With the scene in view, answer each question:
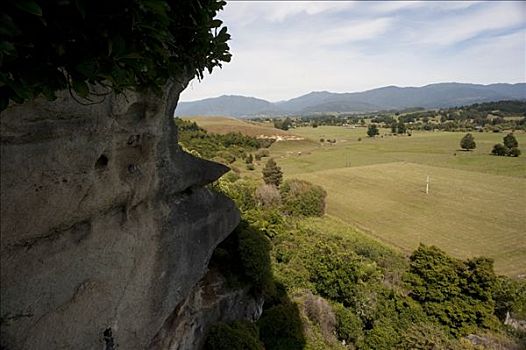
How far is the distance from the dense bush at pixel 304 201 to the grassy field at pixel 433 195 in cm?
262

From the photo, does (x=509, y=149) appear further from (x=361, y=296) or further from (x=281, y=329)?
(x=281, y=329)

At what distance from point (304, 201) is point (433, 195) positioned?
19568mm

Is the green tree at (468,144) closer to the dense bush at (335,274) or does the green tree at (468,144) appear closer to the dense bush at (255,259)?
the dense bush at (335,274)

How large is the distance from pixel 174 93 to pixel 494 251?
3713 cm

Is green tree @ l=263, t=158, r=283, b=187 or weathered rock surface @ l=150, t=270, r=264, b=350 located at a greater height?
weathered rock surface @ l=150, t=270, r=264, b=350

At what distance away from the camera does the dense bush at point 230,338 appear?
1176 centimetres

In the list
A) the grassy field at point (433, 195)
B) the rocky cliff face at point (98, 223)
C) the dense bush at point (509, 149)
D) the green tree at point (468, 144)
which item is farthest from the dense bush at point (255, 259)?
the green tree at point (468, 144)

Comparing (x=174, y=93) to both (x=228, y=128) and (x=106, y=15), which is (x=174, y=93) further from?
(x=228, y=128)

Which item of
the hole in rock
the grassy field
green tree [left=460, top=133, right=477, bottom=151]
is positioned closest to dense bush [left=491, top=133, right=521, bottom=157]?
the grassy field

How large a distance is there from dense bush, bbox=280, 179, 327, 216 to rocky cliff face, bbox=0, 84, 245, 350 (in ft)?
120

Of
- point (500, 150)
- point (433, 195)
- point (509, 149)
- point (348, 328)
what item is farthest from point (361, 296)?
point (509, 149)

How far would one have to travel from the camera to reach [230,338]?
38.9 ft

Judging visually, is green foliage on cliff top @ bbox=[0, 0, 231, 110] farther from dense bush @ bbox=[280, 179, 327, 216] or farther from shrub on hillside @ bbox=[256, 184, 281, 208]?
dense bush @ bbox=[280, 179, 327, 216]

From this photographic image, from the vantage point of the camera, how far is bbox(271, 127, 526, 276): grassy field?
39.4 m
